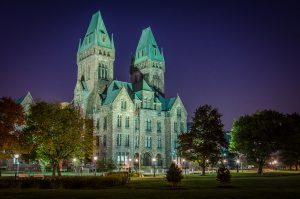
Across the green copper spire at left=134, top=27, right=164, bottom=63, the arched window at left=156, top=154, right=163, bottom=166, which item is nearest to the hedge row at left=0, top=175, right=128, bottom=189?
the arched window at left=156, top=154, right=163, bottom=166

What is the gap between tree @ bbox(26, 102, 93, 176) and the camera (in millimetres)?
58312

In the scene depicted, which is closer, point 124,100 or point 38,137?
point 38,137

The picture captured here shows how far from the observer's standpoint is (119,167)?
313 ft

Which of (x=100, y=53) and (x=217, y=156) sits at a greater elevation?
(x=100, y=53)

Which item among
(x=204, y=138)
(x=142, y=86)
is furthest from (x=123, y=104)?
(x=204, y=138)

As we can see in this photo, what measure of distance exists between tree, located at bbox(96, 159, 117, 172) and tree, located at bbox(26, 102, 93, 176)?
93.6 feet

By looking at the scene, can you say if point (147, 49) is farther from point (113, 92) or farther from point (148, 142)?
point (148, 142)

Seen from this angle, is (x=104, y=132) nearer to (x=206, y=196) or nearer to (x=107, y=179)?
(x=107, y=179)

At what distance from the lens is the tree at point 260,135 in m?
73.6

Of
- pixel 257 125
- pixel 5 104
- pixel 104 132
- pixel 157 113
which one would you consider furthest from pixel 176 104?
pixel 5 104

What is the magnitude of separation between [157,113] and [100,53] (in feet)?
74.7

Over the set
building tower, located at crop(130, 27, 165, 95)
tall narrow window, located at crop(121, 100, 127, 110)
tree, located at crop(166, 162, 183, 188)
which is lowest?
tree, located at crop(166, 162, 183, 188)

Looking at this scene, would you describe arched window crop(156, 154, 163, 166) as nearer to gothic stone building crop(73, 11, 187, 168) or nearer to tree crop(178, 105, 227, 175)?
gothic stone building crop(73, 11, 187, 168)

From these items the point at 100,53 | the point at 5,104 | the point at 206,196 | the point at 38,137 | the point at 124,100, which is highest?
the point at 100,53
